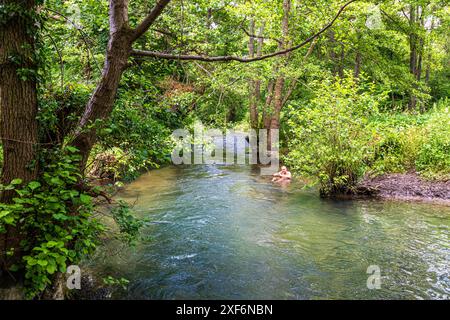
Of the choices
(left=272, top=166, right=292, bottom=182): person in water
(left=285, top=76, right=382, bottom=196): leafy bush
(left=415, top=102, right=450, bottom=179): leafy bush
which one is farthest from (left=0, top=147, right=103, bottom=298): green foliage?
(left=415, top=102, right=450, bottom=179): leafy bush

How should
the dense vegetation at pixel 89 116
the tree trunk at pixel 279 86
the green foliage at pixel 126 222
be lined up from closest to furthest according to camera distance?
1. the dense vegetation at pixel 89 116
2. the green foliage at pixel 126 222
3. the tree trunk at pixel 279 86

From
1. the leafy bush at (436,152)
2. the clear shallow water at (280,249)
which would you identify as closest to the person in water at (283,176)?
the clear shallow water at (280,249)

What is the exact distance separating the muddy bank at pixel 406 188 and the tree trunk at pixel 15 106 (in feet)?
30.9

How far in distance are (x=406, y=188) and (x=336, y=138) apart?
2.84 m

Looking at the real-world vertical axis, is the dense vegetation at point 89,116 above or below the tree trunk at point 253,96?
below

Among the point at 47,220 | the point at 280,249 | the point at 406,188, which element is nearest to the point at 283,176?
the point at 406,188

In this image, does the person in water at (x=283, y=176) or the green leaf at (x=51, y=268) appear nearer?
the green leaf at (x=51, y=268)

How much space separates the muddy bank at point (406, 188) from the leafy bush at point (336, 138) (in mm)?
699

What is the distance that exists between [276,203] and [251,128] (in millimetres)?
10011

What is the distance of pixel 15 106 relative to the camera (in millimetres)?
3877

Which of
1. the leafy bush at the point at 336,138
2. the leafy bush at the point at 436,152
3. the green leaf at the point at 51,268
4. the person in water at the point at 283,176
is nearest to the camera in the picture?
the green leaf at the point at 51,268

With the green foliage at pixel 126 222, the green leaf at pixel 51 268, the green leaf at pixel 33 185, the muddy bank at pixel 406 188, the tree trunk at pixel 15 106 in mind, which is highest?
the tree trunk at pixel 15 106

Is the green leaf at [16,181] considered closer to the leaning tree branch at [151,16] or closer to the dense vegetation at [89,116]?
the dense vegetation at [89,116]

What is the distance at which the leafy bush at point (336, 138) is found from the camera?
10266mm
